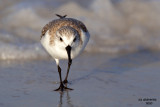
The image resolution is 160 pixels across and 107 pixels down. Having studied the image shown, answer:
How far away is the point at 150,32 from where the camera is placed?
332 inches

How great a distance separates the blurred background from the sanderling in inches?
71.0

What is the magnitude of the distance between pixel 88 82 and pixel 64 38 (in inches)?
40.8

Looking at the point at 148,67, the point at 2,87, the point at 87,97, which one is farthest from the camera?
the point at 148,67

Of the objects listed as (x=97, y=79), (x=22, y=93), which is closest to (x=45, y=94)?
(x=22, y=93)

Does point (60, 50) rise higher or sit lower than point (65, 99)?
higher

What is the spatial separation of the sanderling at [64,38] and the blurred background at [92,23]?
1.80m

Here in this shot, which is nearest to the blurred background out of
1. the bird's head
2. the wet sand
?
the wet sand

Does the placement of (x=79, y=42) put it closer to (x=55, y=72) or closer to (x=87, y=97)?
(x=87, y=97)

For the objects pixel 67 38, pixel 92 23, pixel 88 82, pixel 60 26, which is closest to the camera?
pixel 67 38

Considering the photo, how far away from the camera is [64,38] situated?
4.52 m

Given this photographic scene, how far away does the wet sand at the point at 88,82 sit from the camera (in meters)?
4.43

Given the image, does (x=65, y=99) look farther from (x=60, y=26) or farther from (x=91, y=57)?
(x=91, y=57)

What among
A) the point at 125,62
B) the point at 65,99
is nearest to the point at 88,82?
the point at 65,99

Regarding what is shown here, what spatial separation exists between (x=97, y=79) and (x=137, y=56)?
1791mm
